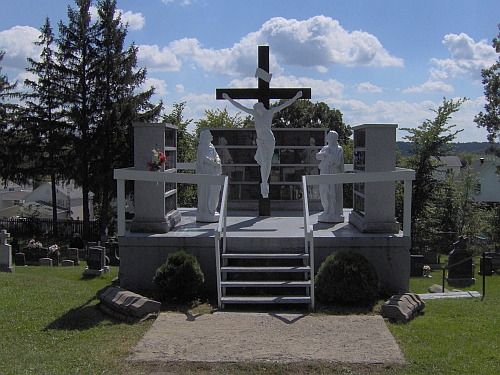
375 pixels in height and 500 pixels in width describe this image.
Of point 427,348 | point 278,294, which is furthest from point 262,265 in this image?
point 427,348

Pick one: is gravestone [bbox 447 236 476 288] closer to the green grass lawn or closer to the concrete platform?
the green grass lawn

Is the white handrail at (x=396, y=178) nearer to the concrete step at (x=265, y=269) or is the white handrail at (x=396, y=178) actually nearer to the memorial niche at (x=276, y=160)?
the concrete step at (x=265, y=269)

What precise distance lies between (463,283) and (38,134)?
2129cm

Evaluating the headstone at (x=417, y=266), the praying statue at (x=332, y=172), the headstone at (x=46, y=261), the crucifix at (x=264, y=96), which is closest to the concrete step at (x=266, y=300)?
the praying statue at (x=332, y=172)

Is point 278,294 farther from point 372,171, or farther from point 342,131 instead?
point 342,131

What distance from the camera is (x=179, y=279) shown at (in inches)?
336

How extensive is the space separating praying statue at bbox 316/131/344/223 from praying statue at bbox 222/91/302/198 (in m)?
1.37

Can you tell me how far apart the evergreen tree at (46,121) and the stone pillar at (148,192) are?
17696mm

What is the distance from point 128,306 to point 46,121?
20971 mm

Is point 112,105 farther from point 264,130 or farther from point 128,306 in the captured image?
point 128,306

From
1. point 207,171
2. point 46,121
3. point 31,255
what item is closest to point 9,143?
point 46,121

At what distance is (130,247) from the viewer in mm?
9570

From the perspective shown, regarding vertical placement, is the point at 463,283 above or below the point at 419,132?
below

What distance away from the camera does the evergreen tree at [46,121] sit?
87.0ft
